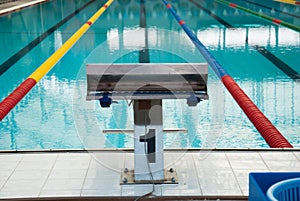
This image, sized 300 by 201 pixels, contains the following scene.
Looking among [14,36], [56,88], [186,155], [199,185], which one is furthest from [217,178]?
[14,36]

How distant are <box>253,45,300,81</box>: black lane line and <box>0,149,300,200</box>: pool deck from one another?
3373 millimetres

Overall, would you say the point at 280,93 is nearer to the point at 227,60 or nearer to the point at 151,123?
the point at 227,60

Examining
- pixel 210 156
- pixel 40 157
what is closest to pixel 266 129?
pixel 210 156

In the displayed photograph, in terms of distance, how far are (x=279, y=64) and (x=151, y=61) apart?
1.71m

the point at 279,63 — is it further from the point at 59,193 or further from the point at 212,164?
the point at 59,193

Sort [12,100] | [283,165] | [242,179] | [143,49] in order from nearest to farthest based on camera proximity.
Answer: [242,179] < [283,165] < [12,100] < [143,49]

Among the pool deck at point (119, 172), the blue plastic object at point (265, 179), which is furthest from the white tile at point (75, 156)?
the blue plastic object at point (265, 179)

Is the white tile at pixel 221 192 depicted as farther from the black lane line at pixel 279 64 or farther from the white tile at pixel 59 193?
the black lane line at pixel 279 64

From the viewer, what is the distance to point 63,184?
2.42 metres

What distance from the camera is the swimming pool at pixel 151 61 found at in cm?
398

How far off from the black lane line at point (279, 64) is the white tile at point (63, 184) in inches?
157

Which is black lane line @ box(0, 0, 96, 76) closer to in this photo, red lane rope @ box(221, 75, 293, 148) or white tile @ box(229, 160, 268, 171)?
red lane rope @ box(221, 75, 293, 148)

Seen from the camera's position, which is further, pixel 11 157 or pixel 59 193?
pixel 11 157

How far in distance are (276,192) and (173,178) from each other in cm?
110
